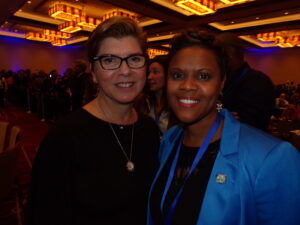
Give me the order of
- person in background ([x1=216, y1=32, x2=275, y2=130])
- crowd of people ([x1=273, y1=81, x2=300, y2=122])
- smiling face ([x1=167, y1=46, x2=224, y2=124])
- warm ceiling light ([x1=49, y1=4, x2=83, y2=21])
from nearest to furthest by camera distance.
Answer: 1. smiling face ([x1=167, y1=46, x2=224, y2=124])
2. person in background ([x1=216, y1=32, x2=275, y2=130])
3. crowd of people ([x1=273, y1=81, x2=300, y2=122])
4. warm ceiling light ([x1=49, y1=4, x2=83, y2=21])

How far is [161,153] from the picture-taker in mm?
1490

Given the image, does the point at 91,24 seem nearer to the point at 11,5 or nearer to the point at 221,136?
the point at 11,5

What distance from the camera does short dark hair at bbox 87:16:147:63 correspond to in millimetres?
1213

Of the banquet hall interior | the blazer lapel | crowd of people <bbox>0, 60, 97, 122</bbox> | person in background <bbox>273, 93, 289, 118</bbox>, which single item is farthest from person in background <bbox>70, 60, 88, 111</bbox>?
person in background <bbox>273, 93, 289, 118</bbox>

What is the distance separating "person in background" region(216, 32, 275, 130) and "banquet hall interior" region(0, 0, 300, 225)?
1.42 m

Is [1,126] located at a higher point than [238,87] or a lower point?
lower

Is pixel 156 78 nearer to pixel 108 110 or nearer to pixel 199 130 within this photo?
pixel 108 110

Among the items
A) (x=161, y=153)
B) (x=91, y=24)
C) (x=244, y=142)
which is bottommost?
(x=161, y=153)

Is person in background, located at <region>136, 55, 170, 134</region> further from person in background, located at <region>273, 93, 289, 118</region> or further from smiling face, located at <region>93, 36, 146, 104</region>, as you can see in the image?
person in background, located at <region>273, 93, 289, 118</region>

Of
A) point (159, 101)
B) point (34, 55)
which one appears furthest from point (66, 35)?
point (159, 101)

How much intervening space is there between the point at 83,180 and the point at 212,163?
1.99 ft

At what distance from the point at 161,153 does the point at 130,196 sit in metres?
0.34

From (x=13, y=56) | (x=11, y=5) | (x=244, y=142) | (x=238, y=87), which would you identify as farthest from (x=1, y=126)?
(x=13, y=56)

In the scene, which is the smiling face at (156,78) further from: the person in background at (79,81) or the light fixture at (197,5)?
the light fixture at (197,5)
